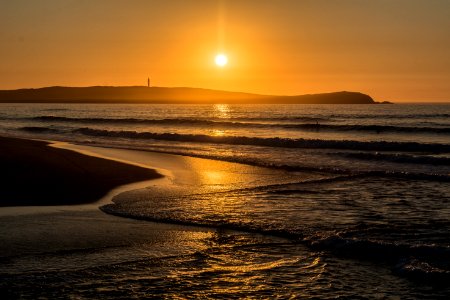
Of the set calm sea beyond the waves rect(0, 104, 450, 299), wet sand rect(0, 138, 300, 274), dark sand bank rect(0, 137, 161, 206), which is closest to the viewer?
calm sea beyond the waves rect(0, 104, 450, 299)

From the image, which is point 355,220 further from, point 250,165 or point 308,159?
point 308,159

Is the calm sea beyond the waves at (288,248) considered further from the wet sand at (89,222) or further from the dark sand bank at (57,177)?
the dark sand bank at (57,177)

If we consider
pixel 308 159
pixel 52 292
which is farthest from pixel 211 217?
pixel 308 159

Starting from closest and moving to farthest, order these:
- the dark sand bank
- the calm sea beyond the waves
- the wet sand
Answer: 1. the calm sea beyond the waves
2. the wet sand
3. the dark sand bank

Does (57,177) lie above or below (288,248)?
above

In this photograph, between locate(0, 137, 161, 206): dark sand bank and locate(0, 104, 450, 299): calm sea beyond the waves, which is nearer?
locate(0, 104, 450, 299): calm sea beyond the waves

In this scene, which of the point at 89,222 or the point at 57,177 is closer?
the point at 89,222

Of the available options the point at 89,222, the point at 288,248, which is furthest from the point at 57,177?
the point at 288,248

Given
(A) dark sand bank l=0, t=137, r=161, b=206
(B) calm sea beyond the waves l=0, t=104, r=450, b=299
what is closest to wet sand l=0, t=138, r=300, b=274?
(A) dark sand bank l=0, t=137, r=161, b=206

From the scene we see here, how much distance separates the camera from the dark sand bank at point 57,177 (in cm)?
1263

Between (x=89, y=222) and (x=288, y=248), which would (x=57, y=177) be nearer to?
(x=89, y=222)

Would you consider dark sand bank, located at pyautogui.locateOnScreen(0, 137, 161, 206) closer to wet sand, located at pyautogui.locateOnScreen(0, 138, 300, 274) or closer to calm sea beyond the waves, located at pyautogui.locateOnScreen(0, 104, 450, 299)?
wet sand, located at pyautogui.locateOnScreen(0, 138, 300, 274)

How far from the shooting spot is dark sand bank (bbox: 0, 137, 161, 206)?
12.6 meters

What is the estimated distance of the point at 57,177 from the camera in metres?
15.5
